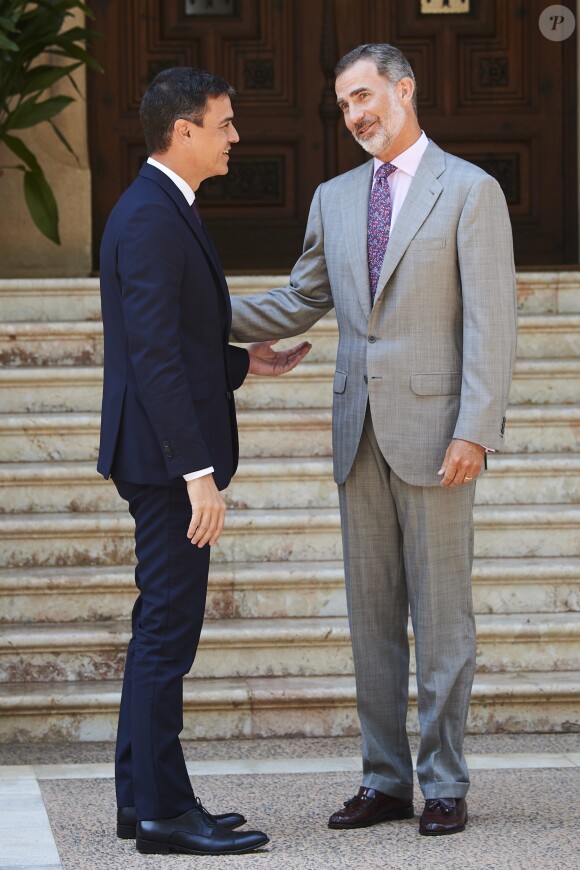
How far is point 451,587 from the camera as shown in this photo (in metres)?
2.97

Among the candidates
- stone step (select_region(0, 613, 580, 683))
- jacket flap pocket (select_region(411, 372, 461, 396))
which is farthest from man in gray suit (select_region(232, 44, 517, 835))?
stone step (select_region(0, 613, 580, 683))

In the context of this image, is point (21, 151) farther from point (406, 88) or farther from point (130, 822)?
point (130, 822)

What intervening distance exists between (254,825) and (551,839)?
2.07 feet

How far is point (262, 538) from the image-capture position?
4.22 meters

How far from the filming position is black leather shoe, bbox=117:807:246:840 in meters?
2.86

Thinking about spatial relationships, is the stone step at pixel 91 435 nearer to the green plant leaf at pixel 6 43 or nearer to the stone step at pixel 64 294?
the stone step at pixel 64 294

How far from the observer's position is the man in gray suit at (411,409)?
2.89 m

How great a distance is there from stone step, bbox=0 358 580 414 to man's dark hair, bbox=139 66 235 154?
1912 millimetres

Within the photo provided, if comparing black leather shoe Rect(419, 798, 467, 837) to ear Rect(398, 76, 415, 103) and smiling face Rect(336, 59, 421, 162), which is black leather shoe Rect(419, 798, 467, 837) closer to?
smiling face Rect(336, 59, 421, 162)

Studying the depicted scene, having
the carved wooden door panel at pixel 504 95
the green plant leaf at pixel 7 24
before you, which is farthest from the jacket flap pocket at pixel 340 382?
the carved wooden door panel at pixel 504 95

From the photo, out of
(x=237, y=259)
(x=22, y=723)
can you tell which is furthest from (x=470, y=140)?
(x=22, y=723)

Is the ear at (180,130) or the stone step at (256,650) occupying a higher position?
the ear at (180,130)

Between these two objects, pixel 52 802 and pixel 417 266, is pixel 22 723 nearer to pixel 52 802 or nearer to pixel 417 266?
pixel 52 802

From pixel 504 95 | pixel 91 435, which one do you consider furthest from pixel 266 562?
pixel 504 95
